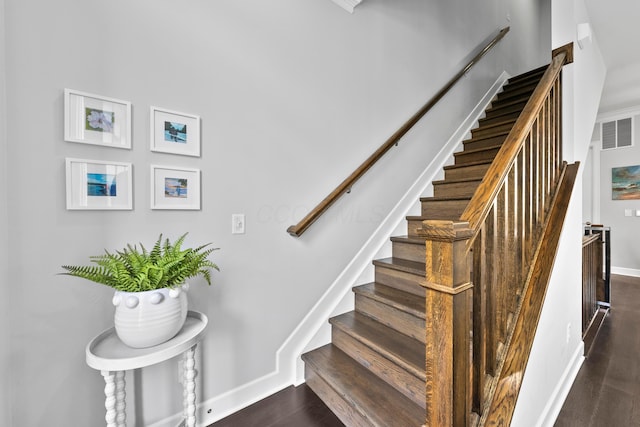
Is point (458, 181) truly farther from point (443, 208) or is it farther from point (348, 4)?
point (348, 4)

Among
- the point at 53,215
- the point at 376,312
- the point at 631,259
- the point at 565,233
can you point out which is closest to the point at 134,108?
the point at 53,215

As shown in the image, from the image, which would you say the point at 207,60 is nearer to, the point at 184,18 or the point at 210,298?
the point at 184,18

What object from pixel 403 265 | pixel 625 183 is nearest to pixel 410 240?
pixel 403 265

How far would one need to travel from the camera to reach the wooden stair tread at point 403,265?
1.79 meters

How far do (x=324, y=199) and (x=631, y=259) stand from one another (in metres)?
5.95

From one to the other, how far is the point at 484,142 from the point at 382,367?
2.38 metres

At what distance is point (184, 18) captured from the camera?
136 centimetres

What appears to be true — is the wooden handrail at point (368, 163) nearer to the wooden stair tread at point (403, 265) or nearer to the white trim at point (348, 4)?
the wooden stair tread at point (403, 265)

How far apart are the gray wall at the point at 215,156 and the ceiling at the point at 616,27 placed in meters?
1.37

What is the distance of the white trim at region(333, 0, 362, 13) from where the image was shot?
195cm

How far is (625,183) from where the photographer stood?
455 cm

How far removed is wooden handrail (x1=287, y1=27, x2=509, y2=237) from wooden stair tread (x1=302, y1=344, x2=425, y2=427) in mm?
789

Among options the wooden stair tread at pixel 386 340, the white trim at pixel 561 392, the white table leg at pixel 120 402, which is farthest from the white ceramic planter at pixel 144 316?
the white trim at pixel 561 392

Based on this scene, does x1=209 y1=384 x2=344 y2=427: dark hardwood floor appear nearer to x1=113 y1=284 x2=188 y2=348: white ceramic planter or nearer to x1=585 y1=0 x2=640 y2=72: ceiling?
x1=113 y1=284 x2=188 y2=348: white ceramic planter
